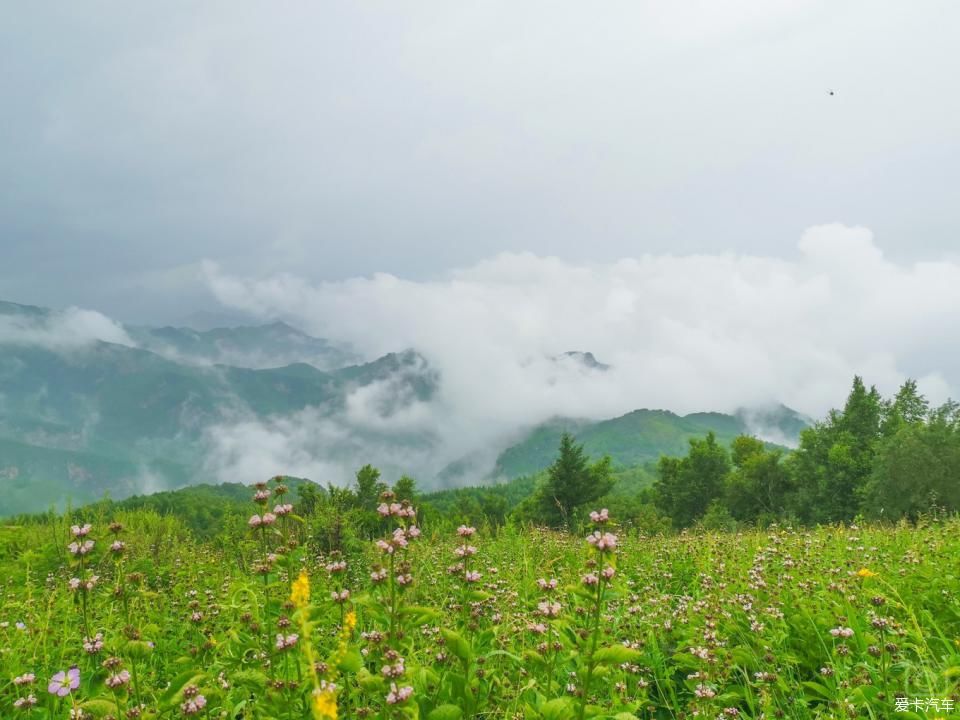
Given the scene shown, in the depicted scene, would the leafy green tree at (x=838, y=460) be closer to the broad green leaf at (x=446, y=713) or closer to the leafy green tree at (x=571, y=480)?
the leafy green tree at (x=571, y=480)

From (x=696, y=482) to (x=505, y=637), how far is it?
84.3m

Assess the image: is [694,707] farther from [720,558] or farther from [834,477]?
[834,477]

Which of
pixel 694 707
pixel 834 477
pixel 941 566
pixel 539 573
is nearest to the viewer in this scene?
pixel 694 707

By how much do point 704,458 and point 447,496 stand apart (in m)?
120

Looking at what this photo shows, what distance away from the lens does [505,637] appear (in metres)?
5.24

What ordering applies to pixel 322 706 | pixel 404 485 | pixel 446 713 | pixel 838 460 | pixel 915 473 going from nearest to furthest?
pixel 322 706
pixel 446 713
pixel 404 485
pixel 915 473
pixel 838 460

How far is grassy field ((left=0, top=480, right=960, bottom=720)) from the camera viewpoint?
3.30 metres

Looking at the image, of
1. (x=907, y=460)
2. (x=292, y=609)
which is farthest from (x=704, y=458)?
(x=292, y=609)

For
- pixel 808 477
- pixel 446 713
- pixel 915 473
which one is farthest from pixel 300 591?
pixel 808 477

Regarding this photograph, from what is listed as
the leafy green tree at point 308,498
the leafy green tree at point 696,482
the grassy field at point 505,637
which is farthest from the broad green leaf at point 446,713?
the leafy green tree at point 696,482

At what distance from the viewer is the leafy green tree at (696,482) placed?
267 ft

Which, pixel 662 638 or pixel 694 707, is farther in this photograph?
pixel 662 638

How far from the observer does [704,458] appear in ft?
274

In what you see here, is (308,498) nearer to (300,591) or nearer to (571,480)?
(300,591)
